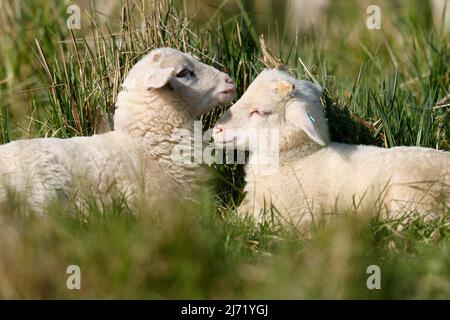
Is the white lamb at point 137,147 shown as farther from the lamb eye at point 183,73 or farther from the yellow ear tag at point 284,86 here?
the yellow ear tag at point 284,86

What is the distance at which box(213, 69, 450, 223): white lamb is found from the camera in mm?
4785

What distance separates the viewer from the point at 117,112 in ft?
17.8

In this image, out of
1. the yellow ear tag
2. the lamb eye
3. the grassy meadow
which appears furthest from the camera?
the lamb eye

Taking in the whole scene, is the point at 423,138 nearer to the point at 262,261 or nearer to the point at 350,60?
the point at 262,261

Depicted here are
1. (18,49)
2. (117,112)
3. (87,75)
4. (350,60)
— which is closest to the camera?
(117,112)

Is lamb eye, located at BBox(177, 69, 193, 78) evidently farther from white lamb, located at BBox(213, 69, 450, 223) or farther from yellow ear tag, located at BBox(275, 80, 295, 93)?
yellow ear tag, located at BBox(275, 80, 295, 93)

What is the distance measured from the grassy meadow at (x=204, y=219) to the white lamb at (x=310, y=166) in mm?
197

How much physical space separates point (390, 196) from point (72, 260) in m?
1.91

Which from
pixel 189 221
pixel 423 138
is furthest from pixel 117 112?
pixel 423 138

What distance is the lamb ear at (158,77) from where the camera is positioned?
5.09 m

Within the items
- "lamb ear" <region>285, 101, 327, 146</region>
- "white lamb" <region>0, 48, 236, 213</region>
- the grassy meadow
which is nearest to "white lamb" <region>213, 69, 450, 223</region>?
"lamb ear" <region>285, 101, 327, 146</region>

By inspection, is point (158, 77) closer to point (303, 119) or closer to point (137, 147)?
point (137, 147)

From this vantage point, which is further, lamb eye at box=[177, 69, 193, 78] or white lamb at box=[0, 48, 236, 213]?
lamb eye at box=[177, 69, 193, 78]

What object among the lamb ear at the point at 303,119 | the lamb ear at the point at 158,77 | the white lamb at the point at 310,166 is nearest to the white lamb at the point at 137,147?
the lamb ear at the point at 158,77
